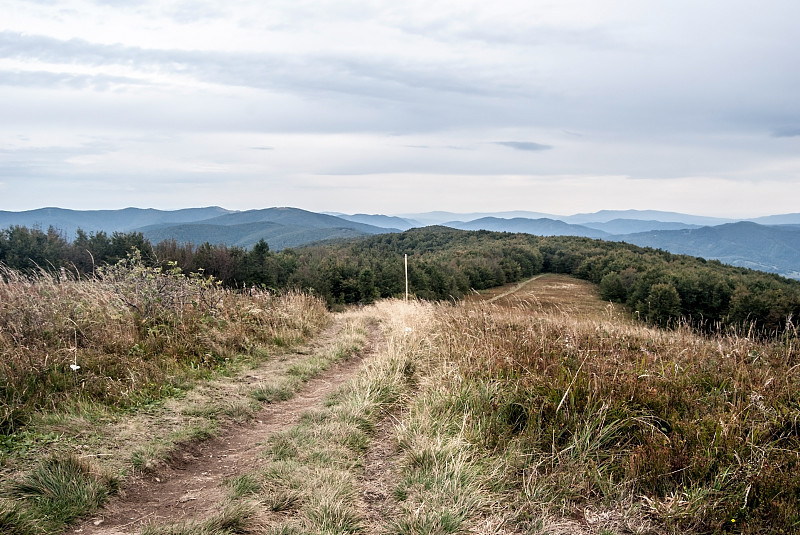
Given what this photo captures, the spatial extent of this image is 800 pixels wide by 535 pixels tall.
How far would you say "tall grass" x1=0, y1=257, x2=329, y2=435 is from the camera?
505cm

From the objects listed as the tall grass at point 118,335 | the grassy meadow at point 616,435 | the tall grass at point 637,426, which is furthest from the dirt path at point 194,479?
the tall grass at point 637,426

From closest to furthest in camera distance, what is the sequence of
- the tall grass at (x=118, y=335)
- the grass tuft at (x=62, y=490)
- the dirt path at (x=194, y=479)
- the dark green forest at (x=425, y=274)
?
the grass tuft at (x=62, y=490) → the dirt path at (x=194, y=479) → the tall grass at (x=118, y=335) → the dark green forest at (x=425, y=274)

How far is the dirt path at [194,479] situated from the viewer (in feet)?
10.2

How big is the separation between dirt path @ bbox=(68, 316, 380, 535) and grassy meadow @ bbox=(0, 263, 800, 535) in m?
0.14

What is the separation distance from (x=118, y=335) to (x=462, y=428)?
531cm

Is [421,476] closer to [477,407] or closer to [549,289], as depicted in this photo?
[477,407]

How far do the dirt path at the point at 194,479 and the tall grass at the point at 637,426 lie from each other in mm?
1727

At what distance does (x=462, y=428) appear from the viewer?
4.21 meters

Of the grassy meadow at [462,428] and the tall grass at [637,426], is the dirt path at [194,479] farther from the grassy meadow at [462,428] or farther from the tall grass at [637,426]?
the tall grass at [637,426]

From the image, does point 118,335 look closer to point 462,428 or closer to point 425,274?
point 462,428

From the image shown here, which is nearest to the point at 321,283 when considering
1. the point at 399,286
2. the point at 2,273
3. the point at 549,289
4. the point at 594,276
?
the point at 399,286

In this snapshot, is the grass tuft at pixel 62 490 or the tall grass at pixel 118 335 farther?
the tall grass at pixel 118 335

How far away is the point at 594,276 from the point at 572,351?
306ft

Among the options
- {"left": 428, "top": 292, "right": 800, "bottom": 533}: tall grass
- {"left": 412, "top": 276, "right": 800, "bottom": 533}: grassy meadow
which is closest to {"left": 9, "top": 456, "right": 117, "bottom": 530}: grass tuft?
{"left": 412, "top": 276, "right": 800, "bottom": 533}: grassy meadow
